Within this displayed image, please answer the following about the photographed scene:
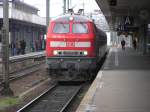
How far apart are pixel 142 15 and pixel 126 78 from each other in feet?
49.9

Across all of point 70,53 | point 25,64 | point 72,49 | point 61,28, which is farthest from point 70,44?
point 25,64

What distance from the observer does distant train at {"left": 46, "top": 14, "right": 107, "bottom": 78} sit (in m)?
20.2

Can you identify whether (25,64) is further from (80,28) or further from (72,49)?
(72,49)

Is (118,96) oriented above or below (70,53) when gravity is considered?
below

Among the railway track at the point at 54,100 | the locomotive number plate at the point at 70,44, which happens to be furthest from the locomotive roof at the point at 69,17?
the railway track at the point at 54,100

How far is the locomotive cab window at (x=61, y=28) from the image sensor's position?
2108 centimetres

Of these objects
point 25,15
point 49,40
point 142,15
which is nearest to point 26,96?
point 49,40

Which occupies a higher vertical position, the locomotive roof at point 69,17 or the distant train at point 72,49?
the locomotive roof at point 69,17

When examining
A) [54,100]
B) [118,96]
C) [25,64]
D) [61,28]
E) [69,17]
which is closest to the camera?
[118,96]

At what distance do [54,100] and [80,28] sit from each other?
5734 millimetres

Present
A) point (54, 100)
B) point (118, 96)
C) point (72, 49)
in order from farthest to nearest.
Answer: point (72, 49) → point (54, 100) → point (118, 96)

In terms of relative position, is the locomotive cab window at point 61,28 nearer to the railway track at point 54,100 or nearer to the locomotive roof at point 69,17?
the locomotive roof at point 69,17

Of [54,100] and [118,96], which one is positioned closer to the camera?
[118,96]

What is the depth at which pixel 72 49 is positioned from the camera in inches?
805
